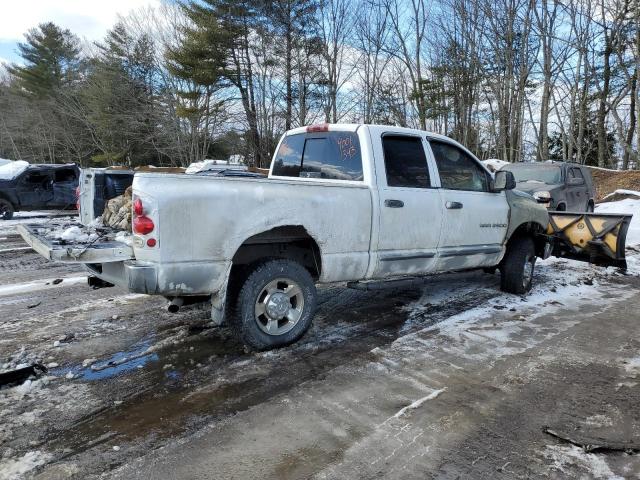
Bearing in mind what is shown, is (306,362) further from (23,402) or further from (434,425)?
(23,402)

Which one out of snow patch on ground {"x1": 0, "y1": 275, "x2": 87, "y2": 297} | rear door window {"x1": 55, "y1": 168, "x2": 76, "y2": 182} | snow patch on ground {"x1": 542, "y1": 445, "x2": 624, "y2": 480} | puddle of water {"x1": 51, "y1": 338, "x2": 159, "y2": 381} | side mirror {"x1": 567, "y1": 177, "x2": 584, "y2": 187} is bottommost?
snow patch on ground {"x1": 542, "y1": 445, "x2": 624, "y2": 480}

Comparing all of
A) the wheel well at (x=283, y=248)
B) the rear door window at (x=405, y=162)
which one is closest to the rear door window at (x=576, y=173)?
the rear door window at (x=405, y=162)

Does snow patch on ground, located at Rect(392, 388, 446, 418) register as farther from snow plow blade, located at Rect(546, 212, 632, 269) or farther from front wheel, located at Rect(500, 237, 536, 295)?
snow plow blade, located at Rect(546, 212, 632, 269)

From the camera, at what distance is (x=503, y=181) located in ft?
18.5

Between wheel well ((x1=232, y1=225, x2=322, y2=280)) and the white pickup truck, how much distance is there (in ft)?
0.04

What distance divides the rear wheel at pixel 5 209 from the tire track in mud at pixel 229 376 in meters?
13.8

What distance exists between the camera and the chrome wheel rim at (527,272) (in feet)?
20.7

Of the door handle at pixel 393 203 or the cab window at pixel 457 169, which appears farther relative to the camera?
the cab window at pixel 457 169

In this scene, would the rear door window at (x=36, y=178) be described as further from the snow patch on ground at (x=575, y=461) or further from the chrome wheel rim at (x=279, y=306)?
the snow patch on ground at (x=575, y=461)

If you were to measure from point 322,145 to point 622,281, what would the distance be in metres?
5.69

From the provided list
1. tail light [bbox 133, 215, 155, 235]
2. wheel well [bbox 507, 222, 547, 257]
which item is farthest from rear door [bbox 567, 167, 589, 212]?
tail light [bbox 133, 215, 155, 235]

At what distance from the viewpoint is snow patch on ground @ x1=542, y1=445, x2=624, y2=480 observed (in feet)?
8.26

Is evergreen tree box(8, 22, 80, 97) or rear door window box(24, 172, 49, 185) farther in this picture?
evergreen tree box(8, 22, 80, 97)

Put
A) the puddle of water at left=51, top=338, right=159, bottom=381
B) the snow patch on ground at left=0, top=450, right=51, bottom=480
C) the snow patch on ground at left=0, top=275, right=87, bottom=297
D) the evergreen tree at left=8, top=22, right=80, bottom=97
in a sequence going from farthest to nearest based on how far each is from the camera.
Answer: the evergreen tree at left=8, top=22, right=80, bottom=97
the snow patch on ground at left=0, top=275, right=87, bottom=297
the puddle of water at left=51, top=338, right=159, bottom=381
the snow patch on ground at left=0, top=450, right=51, bottom=480
